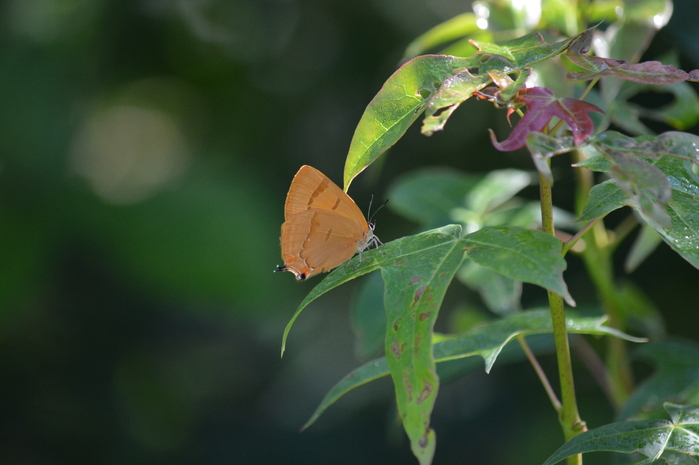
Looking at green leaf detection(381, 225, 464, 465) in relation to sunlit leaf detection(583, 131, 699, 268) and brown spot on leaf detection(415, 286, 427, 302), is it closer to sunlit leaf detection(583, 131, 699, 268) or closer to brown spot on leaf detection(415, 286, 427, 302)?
brown spot on leaf detection(415, 286, 427, 302)

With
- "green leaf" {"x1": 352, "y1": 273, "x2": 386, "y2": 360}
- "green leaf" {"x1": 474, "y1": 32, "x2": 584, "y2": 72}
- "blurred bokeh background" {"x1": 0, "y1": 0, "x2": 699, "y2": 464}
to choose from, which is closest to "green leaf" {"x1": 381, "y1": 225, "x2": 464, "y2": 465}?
"green leaf" {"x1": 474, "y1": 32, "x2": 584, "y2": 72}

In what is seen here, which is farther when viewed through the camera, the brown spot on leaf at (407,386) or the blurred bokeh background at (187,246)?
the blurred bokeh background at (187,246)

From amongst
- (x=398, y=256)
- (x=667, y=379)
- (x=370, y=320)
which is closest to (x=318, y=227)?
(x=370, y=320)

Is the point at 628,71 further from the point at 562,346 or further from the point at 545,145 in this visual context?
the point at 562,346

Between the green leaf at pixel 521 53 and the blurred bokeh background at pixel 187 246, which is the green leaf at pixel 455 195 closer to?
the green leaf at pixel 521 53

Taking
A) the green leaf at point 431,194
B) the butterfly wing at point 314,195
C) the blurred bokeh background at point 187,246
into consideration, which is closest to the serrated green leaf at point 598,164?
the butterfly wing at point 314,195

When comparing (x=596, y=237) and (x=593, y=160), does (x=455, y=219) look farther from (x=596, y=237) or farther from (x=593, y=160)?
(x=593, y=160)
